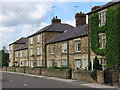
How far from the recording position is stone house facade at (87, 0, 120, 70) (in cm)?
2692

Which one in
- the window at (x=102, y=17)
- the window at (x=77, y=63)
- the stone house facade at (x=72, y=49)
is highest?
the window at (x=102, y=17)

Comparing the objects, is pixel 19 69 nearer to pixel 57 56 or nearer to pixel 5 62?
pixel 57 56

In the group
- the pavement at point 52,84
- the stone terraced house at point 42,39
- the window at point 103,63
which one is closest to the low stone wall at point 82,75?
the pavement at point 52,84

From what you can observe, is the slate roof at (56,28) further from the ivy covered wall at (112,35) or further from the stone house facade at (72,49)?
the ivy covered wall at (112,35)

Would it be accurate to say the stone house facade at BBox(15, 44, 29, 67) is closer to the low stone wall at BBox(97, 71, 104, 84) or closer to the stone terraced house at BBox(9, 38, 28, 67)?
the stone terraced house at BBox(9, 38, 28, 67)

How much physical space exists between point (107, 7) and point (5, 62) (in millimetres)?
69004

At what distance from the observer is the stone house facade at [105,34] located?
88.3 feet

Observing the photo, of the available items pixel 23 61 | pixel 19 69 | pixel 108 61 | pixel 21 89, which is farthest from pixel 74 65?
pixel 23 61

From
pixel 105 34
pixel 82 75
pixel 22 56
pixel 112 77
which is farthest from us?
pixel 22 56

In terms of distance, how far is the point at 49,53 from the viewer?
5044 cm

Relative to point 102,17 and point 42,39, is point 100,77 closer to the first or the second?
point 102,17

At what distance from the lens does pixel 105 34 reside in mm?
29297

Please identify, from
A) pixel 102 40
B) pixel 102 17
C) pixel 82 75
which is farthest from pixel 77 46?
pixel 82 75

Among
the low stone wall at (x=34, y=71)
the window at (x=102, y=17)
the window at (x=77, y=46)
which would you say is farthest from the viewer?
the low stone wall at (x=34, y=71)
